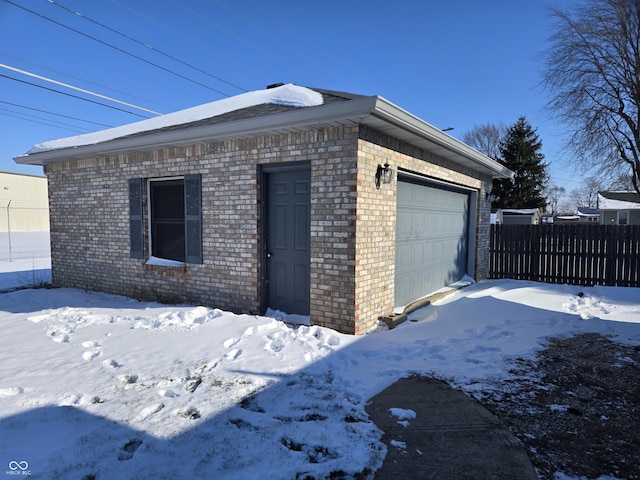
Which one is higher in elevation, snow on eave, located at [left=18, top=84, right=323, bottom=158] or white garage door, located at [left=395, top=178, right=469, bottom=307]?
snow on eave, located at [left=18, top=84, right=323, bottom=158]

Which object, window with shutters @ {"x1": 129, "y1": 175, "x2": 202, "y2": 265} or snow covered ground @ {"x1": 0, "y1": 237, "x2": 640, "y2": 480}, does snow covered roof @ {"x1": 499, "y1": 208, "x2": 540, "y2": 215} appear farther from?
window with shutters @ {"x1": 129, "y1": 175, "x2": 202, "y2": 265}

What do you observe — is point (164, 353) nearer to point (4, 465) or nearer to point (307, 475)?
point (4, 465)

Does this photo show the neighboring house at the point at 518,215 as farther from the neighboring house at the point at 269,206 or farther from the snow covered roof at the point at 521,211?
the neighboring house at the point at 269,206

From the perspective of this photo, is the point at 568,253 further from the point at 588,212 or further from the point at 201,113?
the point at 588,212

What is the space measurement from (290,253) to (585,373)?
149 inches

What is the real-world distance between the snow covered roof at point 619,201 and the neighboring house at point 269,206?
22.8 m

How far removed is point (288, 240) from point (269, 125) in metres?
1.65

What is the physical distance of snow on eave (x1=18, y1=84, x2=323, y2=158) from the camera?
244 inches

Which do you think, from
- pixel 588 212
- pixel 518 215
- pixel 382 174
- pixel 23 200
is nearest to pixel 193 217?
pixel 382 174

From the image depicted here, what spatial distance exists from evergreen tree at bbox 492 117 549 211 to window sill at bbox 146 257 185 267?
25786 millimetres

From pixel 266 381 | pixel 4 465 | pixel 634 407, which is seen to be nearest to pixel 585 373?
pixel 634 407

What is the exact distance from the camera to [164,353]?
4141 millimetres

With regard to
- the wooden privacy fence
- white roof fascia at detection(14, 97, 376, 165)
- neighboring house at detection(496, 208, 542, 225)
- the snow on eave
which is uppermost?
the snow on eave

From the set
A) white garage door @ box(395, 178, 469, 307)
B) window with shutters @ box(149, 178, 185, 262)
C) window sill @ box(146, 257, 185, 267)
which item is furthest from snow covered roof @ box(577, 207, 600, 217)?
window sill @ box(146, 257, 185, 267)
